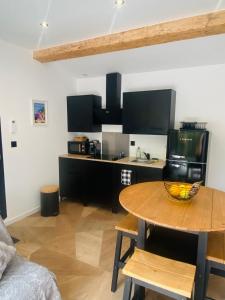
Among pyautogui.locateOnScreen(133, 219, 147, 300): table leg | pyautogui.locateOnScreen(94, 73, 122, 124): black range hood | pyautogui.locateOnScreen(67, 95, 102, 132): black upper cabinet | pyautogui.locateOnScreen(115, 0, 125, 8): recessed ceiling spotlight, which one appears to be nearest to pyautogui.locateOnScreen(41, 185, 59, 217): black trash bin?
pyautogui.locateOnScreen(67, 95, 102, 132): black upper cabinet

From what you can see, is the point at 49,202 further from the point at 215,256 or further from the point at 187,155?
the point at 215,256

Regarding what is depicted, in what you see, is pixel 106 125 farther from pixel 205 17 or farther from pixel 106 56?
pixel 205 17

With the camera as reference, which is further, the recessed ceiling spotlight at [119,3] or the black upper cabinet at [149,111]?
the black upper cabinet at [149,111]

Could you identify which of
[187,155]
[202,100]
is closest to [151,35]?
[202,100]

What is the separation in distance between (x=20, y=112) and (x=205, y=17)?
8.67 ft

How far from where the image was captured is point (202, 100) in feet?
11.0

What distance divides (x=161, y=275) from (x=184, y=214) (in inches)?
17.2

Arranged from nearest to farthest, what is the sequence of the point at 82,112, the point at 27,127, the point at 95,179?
the point at 27,127, the point at 95,179, the point at 82,112

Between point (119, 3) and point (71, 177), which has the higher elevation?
point (119, 3)

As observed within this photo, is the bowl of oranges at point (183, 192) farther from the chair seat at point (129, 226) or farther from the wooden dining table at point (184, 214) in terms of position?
the chair seat at point (129, 226)

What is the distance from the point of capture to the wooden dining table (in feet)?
4.59

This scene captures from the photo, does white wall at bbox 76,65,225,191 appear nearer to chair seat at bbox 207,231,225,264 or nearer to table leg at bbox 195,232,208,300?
chair seat at bbox 207,231,225,264

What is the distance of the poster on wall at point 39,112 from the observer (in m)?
3.37

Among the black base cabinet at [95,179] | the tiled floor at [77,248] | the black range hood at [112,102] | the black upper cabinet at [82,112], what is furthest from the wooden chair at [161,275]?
the black upper cabinet at [82,112]
